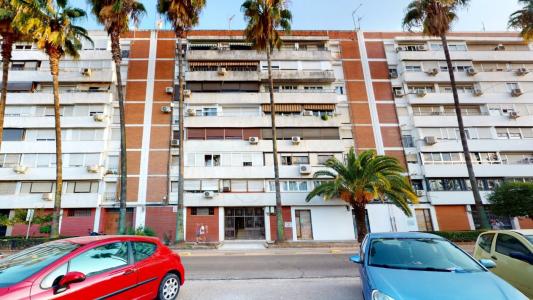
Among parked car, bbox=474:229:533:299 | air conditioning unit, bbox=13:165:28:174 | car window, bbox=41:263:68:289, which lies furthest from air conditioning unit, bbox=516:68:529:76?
air conditioning unit, bbox=13:165:28:174

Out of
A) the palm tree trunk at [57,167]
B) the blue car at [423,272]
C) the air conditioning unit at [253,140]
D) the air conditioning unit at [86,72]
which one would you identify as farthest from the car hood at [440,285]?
the air conditioning unit at [86,72]

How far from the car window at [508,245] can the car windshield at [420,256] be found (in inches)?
68.2

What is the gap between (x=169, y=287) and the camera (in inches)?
207

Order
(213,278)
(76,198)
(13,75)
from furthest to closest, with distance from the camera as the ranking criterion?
(13,75)
(76,198)
(213,278)

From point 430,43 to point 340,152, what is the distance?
1641cm

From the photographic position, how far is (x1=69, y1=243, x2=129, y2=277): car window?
395 cm

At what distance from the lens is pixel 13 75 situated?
2334 cm

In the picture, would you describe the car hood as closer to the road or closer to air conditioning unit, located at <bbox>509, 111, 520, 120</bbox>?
the road

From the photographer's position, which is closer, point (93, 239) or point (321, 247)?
point (93, 239)

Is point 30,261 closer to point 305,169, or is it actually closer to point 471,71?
point 305,169

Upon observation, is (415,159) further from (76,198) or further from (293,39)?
(76,198)

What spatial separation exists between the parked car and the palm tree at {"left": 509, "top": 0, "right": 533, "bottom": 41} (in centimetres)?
2026

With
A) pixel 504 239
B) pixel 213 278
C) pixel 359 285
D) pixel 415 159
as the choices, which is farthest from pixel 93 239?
pixel 415 159

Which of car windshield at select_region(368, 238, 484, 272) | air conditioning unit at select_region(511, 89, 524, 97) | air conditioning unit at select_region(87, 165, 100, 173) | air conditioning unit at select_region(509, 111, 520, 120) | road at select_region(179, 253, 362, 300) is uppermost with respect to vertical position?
air conditioning unit at select_region(511, 89, 524, 97)
